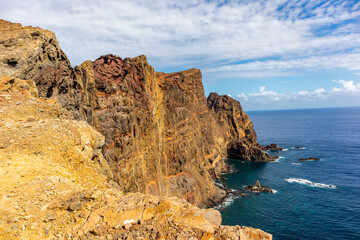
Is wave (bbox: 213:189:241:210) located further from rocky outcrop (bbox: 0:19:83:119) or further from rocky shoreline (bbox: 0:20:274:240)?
rocky outcrop (bbox: 0:19:83:119)

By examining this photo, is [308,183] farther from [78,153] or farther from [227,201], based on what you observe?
[78,153]

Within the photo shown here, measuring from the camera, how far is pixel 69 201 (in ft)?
32.5

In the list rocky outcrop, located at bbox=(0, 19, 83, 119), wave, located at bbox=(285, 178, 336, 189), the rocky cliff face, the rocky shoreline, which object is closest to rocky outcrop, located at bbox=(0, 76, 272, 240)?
the rocky shoreline

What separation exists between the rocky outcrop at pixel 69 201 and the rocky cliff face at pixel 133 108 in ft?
27.2

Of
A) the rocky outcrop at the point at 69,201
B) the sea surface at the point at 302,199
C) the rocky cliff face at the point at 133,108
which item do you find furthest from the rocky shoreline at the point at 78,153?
the sea surface at the point at 302,199

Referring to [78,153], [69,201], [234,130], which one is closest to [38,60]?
[78,153]

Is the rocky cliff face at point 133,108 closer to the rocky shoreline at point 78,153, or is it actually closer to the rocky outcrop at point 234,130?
the rocky shoreline at point 78,153

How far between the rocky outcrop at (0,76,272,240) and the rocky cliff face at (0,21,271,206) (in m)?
8.28

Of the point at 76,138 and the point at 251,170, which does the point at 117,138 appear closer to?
the point at 76,138

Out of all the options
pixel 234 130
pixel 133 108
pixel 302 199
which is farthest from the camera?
pixel 234 130

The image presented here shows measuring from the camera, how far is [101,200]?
35.6ft

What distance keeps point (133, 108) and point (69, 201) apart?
106 ft

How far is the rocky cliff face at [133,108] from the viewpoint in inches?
799

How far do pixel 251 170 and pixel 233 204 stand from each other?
120ft
